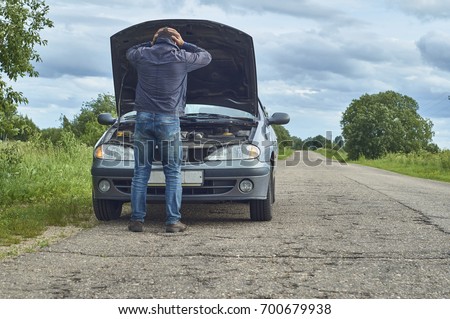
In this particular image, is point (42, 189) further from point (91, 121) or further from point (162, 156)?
point (91, 121)

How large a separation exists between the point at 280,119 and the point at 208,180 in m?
1.50

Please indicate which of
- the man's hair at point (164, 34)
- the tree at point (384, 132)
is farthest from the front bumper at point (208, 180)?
the tree at point (384, 132)

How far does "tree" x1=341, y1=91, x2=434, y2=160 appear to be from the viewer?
75062 mm

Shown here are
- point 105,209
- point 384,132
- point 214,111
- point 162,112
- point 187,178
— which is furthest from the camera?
point 384,132

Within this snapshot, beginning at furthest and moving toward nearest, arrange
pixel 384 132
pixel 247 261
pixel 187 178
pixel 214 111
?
pixel 384 132
pixel 214 111
pixel 187 178
pixel 247 261

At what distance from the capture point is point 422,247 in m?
5.26

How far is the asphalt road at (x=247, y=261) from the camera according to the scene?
3688 millimetres

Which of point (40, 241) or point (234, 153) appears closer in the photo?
point (40, 241)

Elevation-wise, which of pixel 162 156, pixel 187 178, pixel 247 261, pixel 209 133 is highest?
pixel 209 133

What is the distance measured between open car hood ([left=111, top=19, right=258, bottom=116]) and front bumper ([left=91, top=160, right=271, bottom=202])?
1.14m

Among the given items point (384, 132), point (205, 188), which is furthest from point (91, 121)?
point (384, 132)

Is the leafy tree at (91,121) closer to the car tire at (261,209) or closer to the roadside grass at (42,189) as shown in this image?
the roadside grass at (42,189)

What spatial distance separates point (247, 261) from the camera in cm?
458
